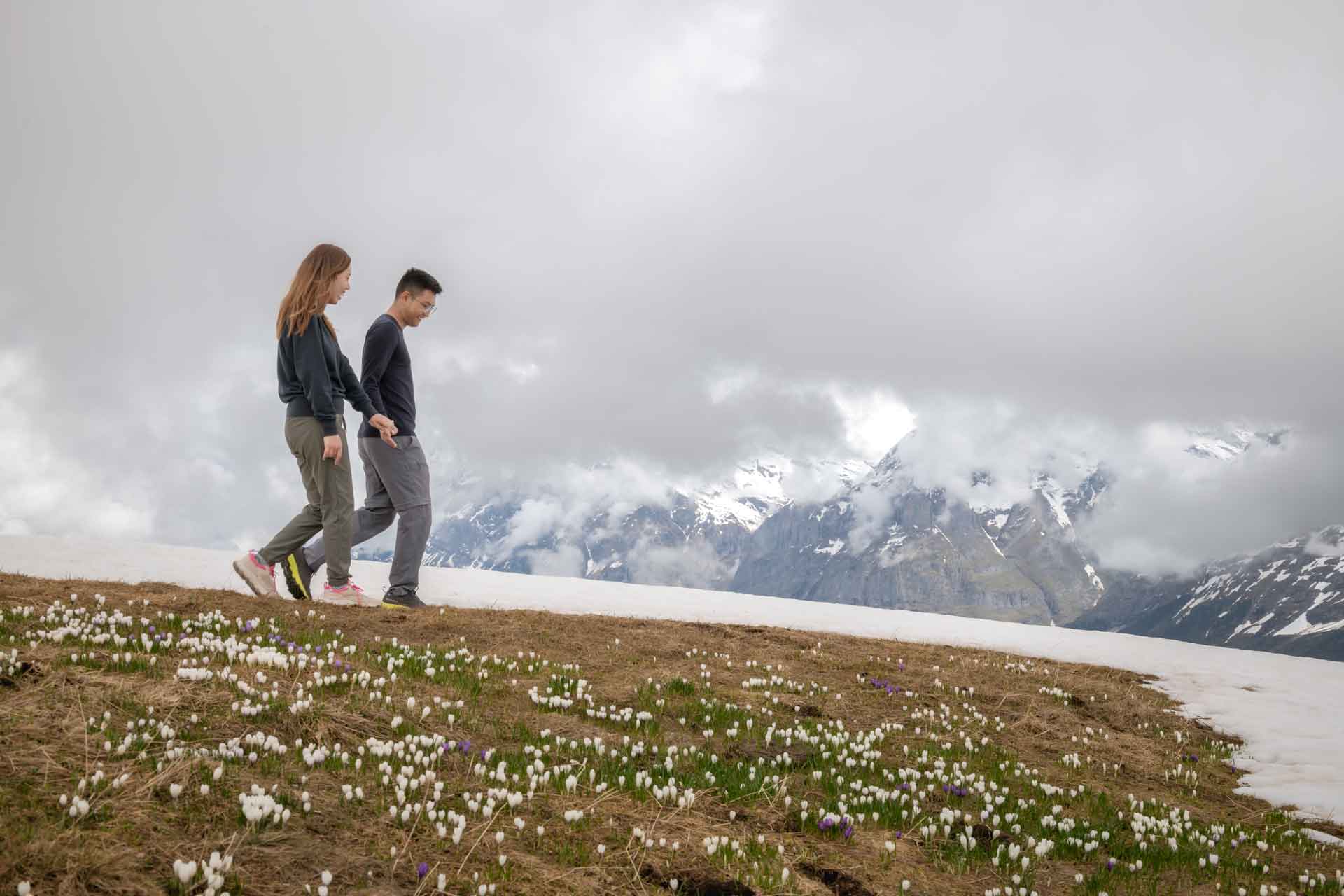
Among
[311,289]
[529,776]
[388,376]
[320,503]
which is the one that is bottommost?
[529,776]

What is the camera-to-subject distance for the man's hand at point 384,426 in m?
12.3

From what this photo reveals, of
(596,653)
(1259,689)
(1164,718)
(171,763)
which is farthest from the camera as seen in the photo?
(1259,689)

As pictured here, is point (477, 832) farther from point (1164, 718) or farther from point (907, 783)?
point (1164, 718)

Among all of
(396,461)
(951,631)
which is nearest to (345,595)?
(396,461)

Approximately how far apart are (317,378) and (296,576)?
3.51 meters

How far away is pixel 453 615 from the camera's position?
42.9 ft

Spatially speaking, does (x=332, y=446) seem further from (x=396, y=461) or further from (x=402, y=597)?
(x=402, y=597)

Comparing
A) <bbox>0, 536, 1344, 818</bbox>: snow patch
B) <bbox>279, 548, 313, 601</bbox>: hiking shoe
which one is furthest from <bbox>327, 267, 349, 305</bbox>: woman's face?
<bbox>0, 536, 1344, 818</bbox>: snow patch

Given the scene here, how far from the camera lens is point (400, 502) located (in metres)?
13.1

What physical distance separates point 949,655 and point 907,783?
8.65 meters

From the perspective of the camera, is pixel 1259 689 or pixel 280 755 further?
pixel 1259 689

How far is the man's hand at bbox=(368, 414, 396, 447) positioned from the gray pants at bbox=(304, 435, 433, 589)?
524 mm

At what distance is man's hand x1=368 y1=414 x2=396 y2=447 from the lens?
12.3m

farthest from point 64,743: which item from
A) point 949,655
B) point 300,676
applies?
point 949,655
